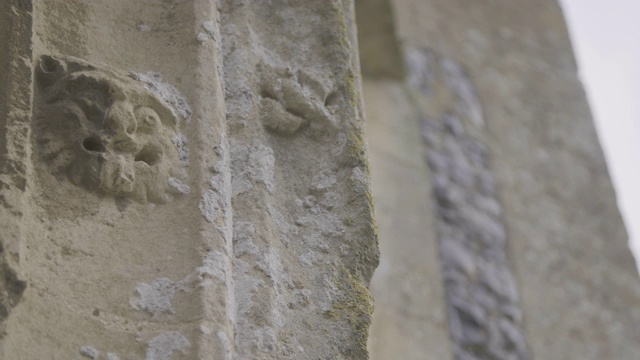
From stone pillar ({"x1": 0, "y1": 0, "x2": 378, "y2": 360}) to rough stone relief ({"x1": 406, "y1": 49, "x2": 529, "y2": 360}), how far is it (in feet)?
8.58

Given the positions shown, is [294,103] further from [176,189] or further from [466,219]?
[466,219]

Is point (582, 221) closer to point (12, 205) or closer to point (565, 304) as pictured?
point (565, 304)

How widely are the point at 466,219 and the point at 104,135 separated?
11.3ft

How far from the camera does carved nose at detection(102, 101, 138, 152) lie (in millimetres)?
1264

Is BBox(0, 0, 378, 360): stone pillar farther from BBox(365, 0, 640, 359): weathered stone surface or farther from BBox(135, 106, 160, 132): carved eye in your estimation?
BBox(365, 0, 640, 359): weathered stone surface

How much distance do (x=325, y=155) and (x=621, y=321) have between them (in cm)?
353

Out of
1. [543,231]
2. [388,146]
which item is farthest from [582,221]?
[388,146]

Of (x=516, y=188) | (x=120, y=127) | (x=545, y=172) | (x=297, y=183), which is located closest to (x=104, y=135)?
(x=120, y=127)

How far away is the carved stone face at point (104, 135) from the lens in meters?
1.24

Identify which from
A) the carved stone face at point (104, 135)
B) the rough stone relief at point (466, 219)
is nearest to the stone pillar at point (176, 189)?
the carved stone face at point (104, 135)

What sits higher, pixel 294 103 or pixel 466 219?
pixel 466 219

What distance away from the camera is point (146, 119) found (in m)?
1.31

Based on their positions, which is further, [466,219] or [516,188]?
[516,188]

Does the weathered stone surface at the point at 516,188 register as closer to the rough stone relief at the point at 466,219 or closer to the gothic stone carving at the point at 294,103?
the rough stone relief at the point at 466,219
